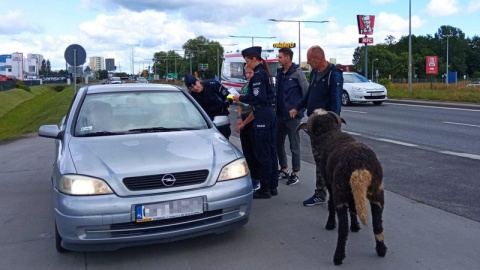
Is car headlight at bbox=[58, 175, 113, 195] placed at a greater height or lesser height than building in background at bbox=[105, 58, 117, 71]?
lesser

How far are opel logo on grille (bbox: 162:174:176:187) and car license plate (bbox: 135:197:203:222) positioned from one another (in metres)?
0.16

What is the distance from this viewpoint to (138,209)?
4.05 meters

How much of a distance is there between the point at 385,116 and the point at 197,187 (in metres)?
14.9

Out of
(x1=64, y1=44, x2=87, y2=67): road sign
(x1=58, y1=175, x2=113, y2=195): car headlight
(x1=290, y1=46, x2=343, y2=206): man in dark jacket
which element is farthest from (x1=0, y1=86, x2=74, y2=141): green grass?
(x1=58, y1=175, x2=113, y2=195): car headlight

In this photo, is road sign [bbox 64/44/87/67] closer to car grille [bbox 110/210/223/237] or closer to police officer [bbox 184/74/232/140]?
police officer [bbox 184/74/232/140]

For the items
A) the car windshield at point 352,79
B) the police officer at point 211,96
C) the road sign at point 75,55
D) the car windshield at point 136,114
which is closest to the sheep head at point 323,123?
the car windshield at point 136,114

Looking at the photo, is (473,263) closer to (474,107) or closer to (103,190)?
(103,190)

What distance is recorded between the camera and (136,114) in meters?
5.57

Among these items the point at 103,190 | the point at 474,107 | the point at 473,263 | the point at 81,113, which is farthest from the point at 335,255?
the point at 474,107

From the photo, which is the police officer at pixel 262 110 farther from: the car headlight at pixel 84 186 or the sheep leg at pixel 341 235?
the car headlight at pixel 84 186

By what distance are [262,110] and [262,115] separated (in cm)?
6

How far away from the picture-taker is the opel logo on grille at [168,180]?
4.19 meters

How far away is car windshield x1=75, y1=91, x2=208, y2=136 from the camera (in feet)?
17.4

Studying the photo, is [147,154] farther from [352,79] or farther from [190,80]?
[352,79]
